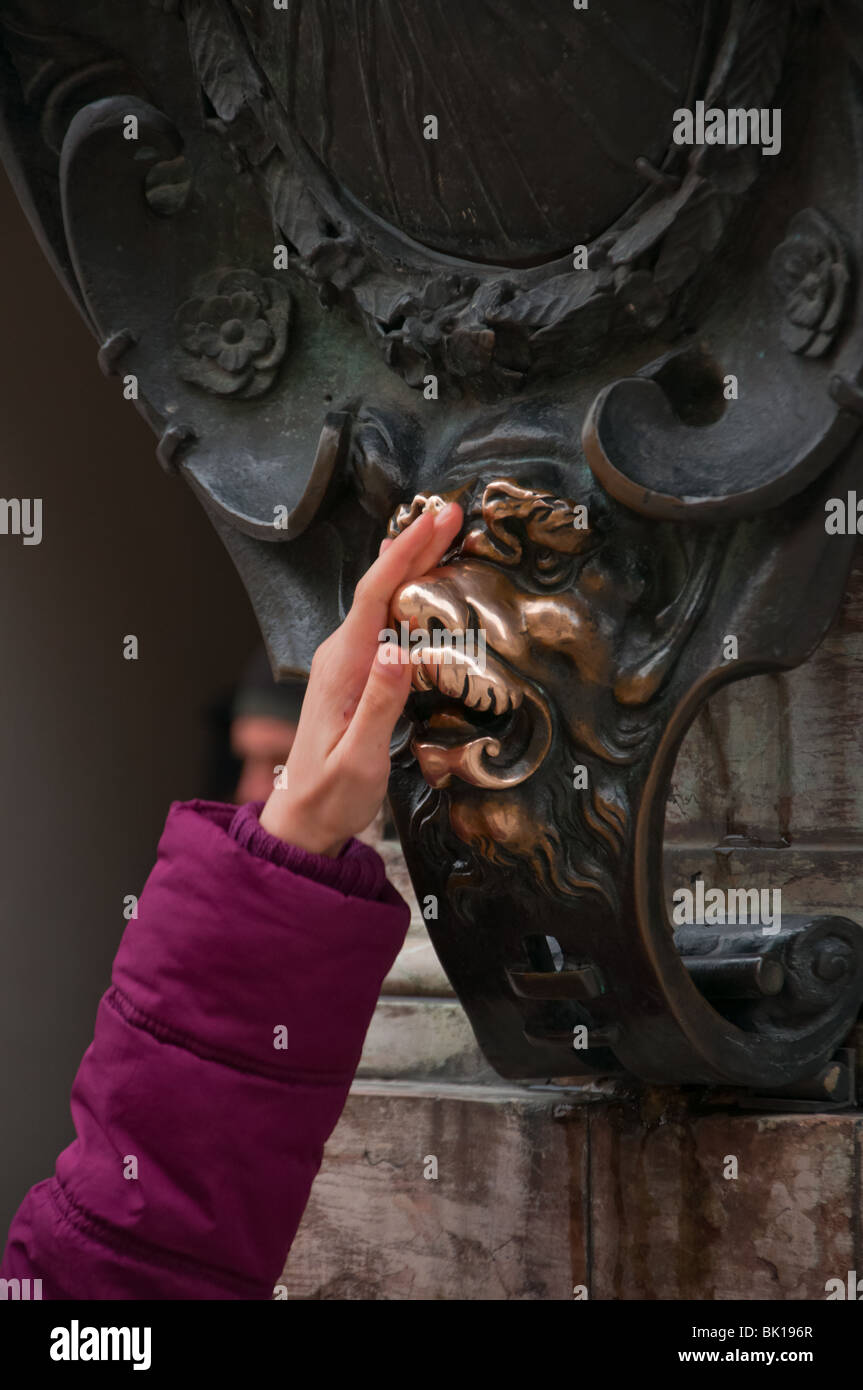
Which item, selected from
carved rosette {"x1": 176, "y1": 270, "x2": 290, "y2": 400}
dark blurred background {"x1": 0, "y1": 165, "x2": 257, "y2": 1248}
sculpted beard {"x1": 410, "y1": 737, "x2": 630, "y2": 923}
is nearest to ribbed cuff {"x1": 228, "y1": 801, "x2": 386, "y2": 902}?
sculpted beard {"x1": 410, "y1": 737, "x2": 630, "y2": 923}

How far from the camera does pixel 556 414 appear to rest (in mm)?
788

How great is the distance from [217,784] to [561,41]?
111 cm

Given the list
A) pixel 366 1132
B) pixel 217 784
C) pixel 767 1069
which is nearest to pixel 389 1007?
pixel 366 1132

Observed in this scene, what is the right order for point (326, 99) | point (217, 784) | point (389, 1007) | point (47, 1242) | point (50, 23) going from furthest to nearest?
point (217, 784)
point (389, 1007)
point (50, 23)
point (326, 99)
point (47, 1242)

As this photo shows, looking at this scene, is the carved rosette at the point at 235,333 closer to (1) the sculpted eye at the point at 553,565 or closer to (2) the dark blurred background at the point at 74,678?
(1) the sculpted eye at the point at 553,565

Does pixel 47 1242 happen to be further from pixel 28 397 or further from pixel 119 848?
pixel 28 397

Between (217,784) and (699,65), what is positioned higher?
(699,65)

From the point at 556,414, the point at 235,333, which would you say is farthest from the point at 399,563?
the point at 235,333

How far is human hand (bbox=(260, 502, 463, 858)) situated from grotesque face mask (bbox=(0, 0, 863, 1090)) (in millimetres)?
21

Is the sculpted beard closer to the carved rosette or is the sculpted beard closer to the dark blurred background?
the carved rosette

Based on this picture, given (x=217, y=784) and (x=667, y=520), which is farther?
(x=217, y=784)

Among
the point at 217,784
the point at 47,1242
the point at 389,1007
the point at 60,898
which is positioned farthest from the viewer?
the point at 217,784
